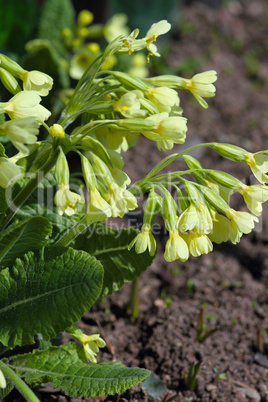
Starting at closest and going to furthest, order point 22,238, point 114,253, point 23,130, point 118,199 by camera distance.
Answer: point 23,130 < point 118,199 < point 22,238 < point 114,253

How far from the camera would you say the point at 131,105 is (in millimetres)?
1274

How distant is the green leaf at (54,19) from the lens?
308 centimetres

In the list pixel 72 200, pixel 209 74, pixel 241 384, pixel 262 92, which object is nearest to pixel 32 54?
pixel 209 74

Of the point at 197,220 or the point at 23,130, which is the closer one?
the point at 23,130

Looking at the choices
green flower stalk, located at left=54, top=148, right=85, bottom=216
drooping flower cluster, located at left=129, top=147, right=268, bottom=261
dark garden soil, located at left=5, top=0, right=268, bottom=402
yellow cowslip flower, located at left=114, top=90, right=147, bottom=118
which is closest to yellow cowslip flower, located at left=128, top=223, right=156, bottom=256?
drooping flower cluster, located at left=129, top=147, right=268, bottom=261

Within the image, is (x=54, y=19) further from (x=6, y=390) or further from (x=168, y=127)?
(x=6, y=390)

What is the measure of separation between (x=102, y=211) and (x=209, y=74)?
1.70 ft

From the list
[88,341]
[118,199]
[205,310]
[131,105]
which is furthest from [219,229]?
[205,310]

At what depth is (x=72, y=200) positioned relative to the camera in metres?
1.27

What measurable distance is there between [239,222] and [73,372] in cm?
66

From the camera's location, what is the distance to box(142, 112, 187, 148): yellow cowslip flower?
1.29 metres

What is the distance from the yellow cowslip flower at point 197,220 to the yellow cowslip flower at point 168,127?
19 centimetres

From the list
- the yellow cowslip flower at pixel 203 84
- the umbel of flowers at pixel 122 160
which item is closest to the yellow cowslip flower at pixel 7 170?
the umbel of flowers at pixel 122 160

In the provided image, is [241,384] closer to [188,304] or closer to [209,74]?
[188,304]
